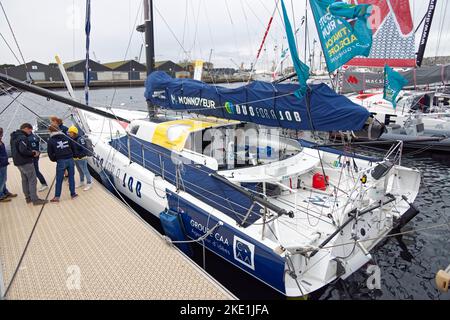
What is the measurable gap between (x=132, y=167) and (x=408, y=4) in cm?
1195

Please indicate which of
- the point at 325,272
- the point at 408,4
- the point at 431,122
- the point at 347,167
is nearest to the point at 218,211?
the point at 325,272

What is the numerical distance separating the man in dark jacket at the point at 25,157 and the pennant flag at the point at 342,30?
5.11 meters

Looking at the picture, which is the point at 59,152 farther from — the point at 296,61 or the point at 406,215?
the point at 406,215

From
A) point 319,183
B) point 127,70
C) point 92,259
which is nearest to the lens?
point 92,259

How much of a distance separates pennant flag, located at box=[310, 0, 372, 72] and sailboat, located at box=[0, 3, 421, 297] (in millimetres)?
533

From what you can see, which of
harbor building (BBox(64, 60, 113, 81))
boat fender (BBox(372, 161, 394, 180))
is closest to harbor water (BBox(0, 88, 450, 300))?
boat fender (BBox(372, 161, 394, 180))

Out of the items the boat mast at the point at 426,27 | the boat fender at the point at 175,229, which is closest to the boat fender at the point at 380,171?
the boat fender at the point at 175,229

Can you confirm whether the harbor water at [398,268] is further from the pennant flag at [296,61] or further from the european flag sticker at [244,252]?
the pennant flag at [296,61]

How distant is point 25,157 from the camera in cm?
513

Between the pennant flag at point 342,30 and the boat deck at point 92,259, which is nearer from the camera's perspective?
the boat deck at point 92,259

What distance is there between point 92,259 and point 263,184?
267cm

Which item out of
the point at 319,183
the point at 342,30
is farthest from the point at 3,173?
the point at 342,30

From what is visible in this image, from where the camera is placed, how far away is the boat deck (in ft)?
10.7

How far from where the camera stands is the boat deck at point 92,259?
327cm
